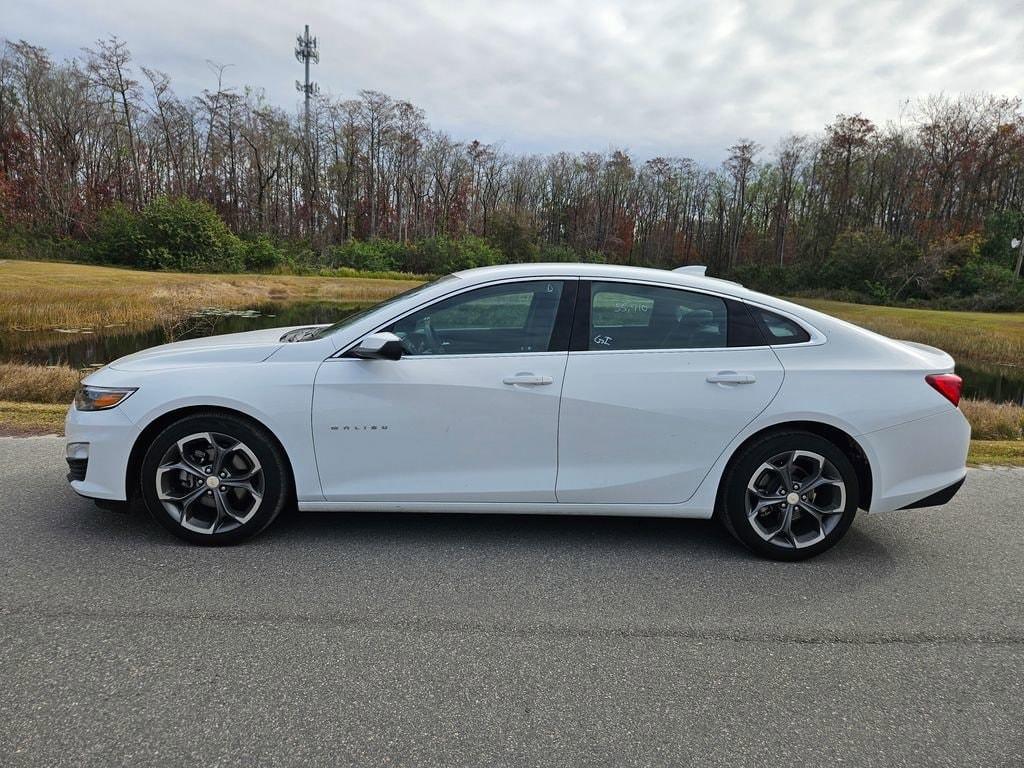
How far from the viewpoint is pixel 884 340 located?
3850 millimetres

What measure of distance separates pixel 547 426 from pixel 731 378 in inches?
39.8

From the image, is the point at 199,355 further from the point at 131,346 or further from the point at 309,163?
the point at 309,163

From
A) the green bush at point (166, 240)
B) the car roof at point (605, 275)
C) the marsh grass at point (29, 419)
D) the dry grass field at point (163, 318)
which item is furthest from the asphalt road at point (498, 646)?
the green bush at point (166, 240)

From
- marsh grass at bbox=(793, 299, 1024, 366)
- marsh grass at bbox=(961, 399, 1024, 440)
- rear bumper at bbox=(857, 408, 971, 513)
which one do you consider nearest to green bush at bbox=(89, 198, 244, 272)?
marsh grass at bbox=(793, 299, 1024, 366)

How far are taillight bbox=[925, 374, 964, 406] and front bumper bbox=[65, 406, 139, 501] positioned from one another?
430 cm

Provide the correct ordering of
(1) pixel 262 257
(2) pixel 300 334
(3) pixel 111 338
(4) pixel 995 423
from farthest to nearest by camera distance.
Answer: (1) pixel 262 257, (3) pixel 111 338, (4) pixel 995 423, (2) pixel 300 334

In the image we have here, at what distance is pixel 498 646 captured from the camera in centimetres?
276

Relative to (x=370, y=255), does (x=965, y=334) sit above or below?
below

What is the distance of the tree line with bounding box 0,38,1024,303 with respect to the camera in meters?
43.1

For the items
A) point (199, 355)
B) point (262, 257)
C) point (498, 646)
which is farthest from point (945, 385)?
point (262, 257)

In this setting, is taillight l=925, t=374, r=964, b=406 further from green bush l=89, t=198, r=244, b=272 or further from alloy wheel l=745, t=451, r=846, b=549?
green bush l=89, t=198, r=244, b=272

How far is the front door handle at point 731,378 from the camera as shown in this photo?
353 centimetres

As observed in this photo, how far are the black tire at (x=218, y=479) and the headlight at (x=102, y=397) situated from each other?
11.5 inches

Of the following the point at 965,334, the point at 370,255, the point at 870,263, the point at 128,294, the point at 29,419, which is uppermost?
the point at 870,263
